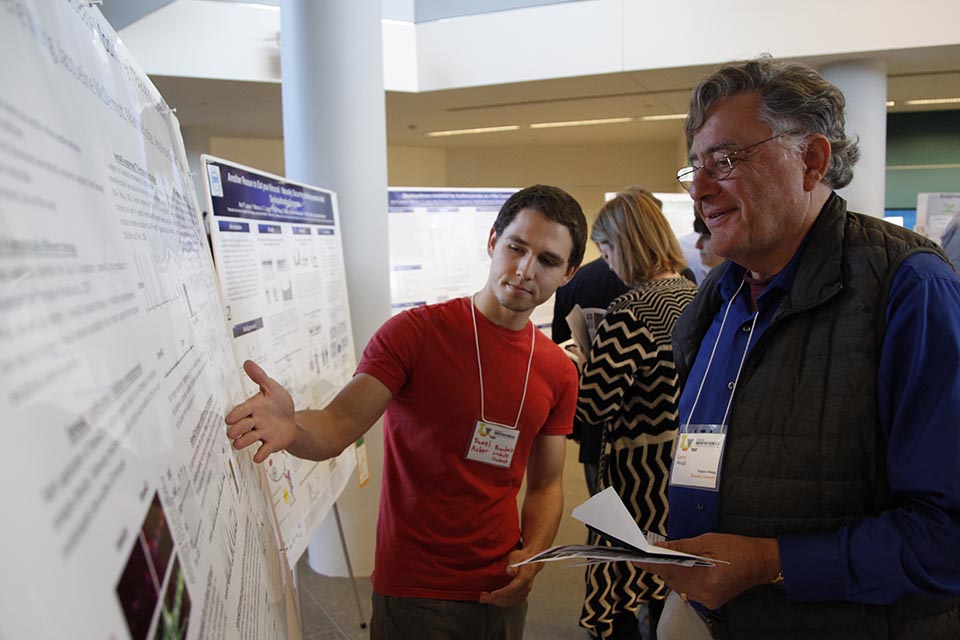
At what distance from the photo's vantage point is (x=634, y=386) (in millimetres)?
2502

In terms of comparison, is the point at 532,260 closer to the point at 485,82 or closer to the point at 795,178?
the point at 795,178

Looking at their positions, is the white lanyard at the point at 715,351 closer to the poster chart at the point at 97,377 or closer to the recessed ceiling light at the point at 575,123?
the poster chart at the point at 97,377

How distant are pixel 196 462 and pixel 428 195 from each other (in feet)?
12.9

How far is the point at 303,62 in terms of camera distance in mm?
3359

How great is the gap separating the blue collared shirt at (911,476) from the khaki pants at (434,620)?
0.75 m

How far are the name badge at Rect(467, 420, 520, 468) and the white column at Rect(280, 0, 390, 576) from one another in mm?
1933

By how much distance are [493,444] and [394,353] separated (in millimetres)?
321

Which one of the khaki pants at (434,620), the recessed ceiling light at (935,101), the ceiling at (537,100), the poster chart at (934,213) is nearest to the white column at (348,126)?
the khaki pants at (434,620)

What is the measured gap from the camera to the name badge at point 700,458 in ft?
4.25

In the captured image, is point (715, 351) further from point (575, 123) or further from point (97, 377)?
point (575, 123)

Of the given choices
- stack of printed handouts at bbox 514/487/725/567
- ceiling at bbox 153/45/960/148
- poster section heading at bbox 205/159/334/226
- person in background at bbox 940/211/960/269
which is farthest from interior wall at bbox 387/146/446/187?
stack of printed handouts at bbox 514/487/725/567

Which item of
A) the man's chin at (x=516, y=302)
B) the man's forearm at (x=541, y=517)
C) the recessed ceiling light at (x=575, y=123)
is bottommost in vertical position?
the man's forearm at (x=541, y=517)

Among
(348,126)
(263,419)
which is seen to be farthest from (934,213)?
(263,419)

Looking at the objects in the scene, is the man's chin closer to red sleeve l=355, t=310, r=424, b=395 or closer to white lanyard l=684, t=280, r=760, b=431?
red sleeve l=355, t=310, r=424, b=395
